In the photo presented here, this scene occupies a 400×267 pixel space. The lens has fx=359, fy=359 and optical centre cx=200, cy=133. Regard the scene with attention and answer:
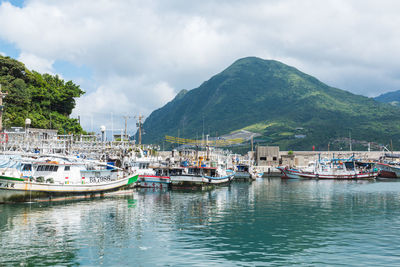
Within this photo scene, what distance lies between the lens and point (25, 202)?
4297 centimetres

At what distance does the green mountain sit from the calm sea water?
1768 inches

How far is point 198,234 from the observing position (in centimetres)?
2888

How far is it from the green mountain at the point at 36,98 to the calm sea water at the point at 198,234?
147 ft

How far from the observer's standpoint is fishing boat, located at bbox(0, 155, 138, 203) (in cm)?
4219

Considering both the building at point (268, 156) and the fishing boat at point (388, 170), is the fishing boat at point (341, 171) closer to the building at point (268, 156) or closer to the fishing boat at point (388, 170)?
the fishing boat at point (388, 170)

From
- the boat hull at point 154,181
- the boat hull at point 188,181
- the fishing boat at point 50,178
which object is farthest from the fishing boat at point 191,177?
the fishing boat at point 50,178

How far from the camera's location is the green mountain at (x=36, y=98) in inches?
3123

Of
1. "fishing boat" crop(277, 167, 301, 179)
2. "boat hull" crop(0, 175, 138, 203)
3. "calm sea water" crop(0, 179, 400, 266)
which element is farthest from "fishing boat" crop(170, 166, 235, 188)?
"fishing boat" crop(277, 167, 301, 179)

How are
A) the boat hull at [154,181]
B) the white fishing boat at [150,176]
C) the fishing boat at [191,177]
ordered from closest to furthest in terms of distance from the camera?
the fishing boat at [191,177]
the boat hull at [154,181]
the white fishing boat at [150,176]

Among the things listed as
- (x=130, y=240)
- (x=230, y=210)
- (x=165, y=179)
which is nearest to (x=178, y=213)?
(x=230, y=210)

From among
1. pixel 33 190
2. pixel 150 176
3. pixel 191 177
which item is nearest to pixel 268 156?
pixel 191 177

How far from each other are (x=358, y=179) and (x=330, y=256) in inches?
3383

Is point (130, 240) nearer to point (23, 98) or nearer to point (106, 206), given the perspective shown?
point (106, 206)

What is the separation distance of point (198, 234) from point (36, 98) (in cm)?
7656
